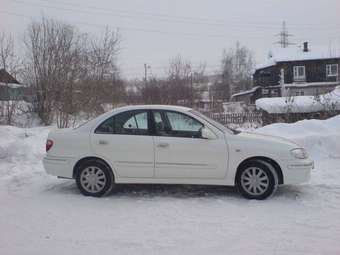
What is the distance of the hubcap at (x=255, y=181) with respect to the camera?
557cm

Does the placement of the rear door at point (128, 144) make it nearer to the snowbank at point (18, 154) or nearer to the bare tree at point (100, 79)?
the snowbank at point (18, 154)

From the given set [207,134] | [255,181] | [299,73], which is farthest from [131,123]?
[299,73]

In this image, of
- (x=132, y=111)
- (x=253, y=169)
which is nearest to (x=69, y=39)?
(x=132, y=111)

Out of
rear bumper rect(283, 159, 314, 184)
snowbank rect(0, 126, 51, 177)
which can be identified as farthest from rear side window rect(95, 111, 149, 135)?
snowbank rect(0, 126, 51, 177)

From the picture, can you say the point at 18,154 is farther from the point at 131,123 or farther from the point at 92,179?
the point at 131,123

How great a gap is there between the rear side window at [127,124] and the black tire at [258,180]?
1.85m

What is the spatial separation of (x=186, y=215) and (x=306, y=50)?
4862cm

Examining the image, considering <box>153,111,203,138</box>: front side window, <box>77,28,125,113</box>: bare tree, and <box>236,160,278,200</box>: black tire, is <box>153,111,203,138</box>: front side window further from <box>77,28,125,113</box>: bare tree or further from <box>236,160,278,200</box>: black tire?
<box>77,28,125,113</box>: bare tree

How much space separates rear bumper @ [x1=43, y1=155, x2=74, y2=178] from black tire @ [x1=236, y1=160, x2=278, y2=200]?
3.03 metres

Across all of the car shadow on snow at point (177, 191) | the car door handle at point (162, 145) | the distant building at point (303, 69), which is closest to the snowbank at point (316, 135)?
the car shadow on snow at point (177, 191)

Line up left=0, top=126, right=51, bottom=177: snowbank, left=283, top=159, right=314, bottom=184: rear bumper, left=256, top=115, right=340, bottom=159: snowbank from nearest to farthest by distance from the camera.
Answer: left=283, top=159, right=314, bottom=184: rear bumper, left=0, top=126, right=51, bottom=177: snowbank, left=256, top=115, right=340, bottom=159: snowbank

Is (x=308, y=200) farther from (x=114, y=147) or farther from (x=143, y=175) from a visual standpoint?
(x=114, y=147)

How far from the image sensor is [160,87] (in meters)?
25.8

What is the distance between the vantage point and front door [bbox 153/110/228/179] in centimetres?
562
